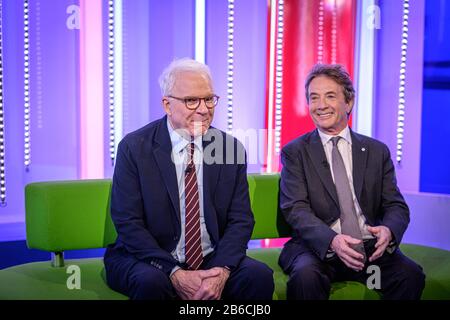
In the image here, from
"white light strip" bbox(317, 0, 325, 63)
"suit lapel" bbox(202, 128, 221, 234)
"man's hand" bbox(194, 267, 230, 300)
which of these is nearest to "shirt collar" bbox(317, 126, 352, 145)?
"suit lapel" bbox(202, 128, 221, 234)

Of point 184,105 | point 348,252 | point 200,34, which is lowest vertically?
point 348,252

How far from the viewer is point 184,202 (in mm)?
2729

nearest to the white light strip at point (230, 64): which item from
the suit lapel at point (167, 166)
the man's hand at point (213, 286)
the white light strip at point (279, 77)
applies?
the white light strip at point (279, 77)

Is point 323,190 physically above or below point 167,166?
below

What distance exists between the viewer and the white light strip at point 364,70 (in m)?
4.42

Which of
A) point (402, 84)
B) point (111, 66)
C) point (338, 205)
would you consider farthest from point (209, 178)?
point (402, 84)

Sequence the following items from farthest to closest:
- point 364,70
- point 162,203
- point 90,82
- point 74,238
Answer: point 364,70 < point 90,82 < point 74,238 < point 162,203

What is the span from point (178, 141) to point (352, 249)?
0.85 m

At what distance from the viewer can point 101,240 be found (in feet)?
9.84

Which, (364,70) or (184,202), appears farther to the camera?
(364,70)

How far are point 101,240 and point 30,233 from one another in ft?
1.03

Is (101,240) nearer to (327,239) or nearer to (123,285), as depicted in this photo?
(123,285)

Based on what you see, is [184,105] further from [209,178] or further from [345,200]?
[345,200]
